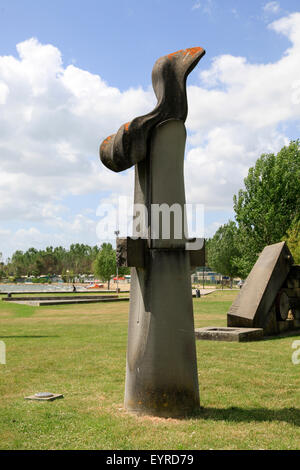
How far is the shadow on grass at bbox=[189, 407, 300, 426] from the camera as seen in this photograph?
565 cm

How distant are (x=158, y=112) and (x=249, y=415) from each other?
13.5 ft

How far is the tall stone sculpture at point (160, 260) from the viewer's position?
578 cm

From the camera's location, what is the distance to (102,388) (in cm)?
736

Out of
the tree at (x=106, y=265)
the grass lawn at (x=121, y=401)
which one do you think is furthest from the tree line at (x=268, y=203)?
the tree at (x=106, y=265)

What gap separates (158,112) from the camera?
621 centimetres

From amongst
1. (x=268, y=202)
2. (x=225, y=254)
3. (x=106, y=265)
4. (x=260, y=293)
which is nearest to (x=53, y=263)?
(x=106, y=265)

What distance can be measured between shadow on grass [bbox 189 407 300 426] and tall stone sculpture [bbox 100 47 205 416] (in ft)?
0.73

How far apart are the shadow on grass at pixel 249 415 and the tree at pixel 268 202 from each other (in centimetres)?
2798


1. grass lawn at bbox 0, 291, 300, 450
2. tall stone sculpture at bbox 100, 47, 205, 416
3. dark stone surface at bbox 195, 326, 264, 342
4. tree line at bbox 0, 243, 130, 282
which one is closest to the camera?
grass lawn at bbox 0, 291, 300, 450

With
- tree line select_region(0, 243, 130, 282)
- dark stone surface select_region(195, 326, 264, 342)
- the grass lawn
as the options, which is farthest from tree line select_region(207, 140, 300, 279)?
tree line select_region(0, 243, 130, 282)

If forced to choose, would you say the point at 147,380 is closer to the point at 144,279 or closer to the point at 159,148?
the point at 144,279
